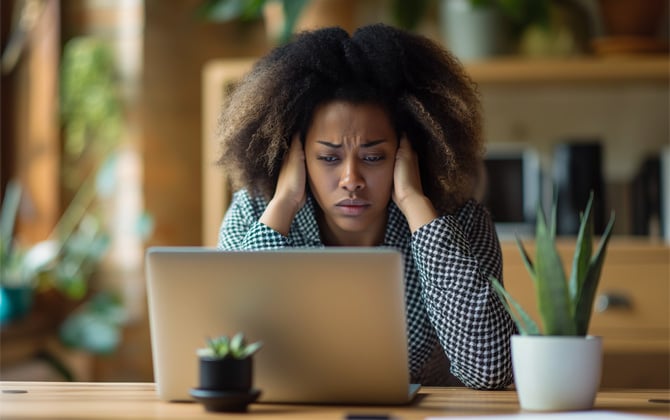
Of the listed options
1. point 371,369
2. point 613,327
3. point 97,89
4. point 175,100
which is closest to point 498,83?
point 613,327

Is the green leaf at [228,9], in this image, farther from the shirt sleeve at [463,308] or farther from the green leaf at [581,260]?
the green leaf at [581,260]

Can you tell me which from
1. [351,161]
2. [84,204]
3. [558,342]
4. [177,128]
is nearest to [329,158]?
[351,161]

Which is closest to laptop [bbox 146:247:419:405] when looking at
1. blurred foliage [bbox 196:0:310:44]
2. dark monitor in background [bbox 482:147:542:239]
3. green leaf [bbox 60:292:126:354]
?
blurred foliage [bbox 196:0:310:44]

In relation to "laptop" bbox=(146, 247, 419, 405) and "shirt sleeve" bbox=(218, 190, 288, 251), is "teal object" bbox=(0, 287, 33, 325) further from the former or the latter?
"laptop" bbox=(146, 247, 419, 405)

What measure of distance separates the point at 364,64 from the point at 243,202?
0.37m

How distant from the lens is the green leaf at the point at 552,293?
4.58 feet

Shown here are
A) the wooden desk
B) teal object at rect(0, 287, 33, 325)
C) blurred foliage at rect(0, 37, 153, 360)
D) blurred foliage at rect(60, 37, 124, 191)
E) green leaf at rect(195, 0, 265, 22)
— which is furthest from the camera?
blurred foliage at rect(60, 37, 124, 191)

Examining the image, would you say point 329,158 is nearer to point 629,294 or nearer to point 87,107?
point 629,294

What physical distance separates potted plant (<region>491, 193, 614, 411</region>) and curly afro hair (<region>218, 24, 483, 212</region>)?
0.63 m

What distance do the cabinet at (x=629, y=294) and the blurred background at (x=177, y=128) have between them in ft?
0.12

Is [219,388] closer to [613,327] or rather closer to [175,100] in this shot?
[613,327]

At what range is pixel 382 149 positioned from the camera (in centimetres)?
197

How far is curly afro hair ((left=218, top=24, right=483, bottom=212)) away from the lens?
2016mm

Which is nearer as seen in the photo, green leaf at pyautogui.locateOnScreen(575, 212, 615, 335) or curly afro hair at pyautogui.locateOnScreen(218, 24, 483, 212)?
green leaf at pyautogui.locateOnScreen(575, 212, 615, 335)
